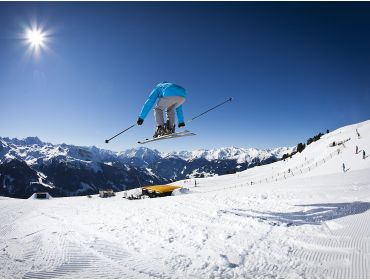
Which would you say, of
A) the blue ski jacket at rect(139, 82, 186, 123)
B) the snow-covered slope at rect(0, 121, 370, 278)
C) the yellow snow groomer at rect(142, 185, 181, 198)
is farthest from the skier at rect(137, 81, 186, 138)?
the yellow snow groomer at rect(142, 185, 181, 198)

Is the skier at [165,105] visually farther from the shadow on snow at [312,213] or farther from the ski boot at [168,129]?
the shadow on snow at [312,213]

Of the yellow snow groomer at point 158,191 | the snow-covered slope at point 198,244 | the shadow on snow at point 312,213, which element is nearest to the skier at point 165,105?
the snow-covered slope at point 198,244

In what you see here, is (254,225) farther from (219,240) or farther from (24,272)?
(24,272)

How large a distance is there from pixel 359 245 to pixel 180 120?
11434mm

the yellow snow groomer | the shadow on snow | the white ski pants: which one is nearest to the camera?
the shadow on snow

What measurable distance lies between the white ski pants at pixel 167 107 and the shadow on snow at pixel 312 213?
6876 millimetres

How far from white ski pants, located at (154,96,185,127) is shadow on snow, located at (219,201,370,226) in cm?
688

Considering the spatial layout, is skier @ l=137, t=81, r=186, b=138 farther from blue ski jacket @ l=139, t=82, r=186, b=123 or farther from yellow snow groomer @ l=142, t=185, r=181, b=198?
yellow snow groomer @ l=142, t=185, r=181, b=198

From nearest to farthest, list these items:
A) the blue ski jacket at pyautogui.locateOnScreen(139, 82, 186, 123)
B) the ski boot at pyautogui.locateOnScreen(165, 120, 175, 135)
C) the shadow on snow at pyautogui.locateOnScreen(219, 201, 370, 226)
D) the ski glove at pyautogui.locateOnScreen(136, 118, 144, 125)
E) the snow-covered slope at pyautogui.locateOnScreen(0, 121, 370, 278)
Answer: the snow-covered slope at pyautogui.locateOnScreen(0, 121, 370, 278)
the shadow on snow at pyautogui.locateOnScreen(219, 201, 370, 226)
the ski glove at pyautogui.locateOnScreen(136, 118, 144, 125)
the blue ski jacket at pyautogui.locateOnScreen(139, 82, 186, 123)
the ski boot at pyautogui.locateOnScreen(165, 120, 175, 135)

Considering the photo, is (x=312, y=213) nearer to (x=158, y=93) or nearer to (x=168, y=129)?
(x=168, y=129)

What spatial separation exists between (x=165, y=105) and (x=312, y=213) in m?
9.48

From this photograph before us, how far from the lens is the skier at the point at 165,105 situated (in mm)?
14133

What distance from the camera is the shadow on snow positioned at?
9.51m

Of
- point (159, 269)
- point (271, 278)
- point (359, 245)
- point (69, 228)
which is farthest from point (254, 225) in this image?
point (69, 228)
